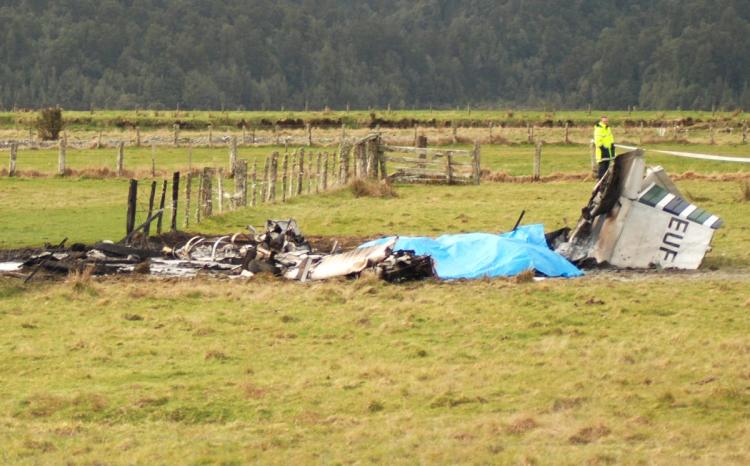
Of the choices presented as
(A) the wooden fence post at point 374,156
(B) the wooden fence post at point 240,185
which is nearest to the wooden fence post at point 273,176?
(B) the wooden fence post at point 240,185

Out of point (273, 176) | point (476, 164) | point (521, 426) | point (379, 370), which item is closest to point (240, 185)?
point (273, 176)

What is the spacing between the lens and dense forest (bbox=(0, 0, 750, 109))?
15800 cm

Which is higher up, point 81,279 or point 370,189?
point 81,279

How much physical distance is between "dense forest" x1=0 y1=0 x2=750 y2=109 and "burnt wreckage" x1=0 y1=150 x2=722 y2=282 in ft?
415

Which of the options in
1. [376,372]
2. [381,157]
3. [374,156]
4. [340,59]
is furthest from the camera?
[340,59]

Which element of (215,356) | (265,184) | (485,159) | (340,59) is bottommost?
(340,59)

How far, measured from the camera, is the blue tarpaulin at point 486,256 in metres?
21.3

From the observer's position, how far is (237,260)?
22.7 meters

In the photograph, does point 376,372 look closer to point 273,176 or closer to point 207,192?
point 207,192

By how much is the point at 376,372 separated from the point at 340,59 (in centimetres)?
16466

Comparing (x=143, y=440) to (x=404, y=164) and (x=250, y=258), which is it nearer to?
(x=250, y=258)

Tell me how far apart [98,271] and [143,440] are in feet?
32.4

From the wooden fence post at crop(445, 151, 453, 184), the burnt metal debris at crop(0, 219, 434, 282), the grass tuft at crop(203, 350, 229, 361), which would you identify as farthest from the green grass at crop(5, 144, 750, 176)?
the grass tuft at crop(203, 350, 229, 361)

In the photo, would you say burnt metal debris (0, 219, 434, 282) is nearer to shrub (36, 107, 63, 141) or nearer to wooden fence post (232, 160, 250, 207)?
wooden fence post (232, 160, 250, 207)
